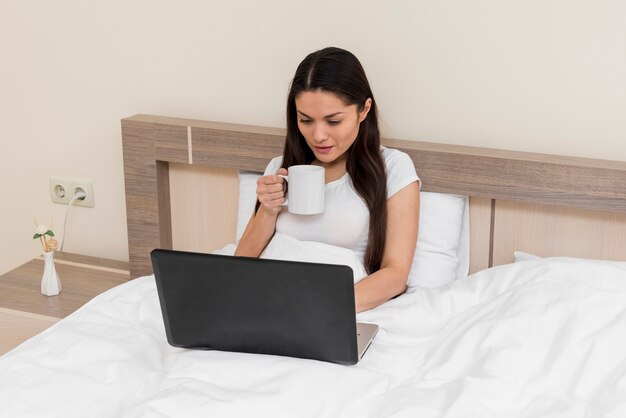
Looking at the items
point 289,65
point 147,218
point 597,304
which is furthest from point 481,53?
point 147,218

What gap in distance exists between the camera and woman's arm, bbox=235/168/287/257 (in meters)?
2.02

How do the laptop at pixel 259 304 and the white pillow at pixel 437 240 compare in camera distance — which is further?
the white pillow at pixel 437 240

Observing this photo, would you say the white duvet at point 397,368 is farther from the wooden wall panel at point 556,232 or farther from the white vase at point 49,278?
the white vase at point 49,278

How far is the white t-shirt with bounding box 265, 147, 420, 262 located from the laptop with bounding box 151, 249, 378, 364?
19.4 inches

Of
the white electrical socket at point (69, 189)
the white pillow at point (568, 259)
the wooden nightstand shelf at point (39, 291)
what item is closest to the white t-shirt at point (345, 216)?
the white pillow at point (568, 259)

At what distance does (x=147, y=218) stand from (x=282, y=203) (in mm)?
578

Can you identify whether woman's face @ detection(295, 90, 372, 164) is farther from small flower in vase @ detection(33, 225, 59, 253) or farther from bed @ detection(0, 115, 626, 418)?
small flower in vase @ detection(33, 225, 59, 253)

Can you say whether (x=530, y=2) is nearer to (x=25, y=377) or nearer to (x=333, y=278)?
(x=333, y=278)

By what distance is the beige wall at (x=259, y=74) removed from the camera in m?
2.02

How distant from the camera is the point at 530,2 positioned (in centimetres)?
200

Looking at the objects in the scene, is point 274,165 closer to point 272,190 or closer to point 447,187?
point 272,190

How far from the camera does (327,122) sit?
1.96 m

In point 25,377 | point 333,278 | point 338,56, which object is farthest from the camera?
point 338,56

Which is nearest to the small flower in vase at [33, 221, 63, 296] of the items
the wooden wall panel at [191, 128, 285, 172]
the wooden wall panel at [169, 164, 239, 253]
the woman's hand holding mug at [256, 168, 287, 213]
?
the wooden wall panel at [169, 164, 239, 253]
